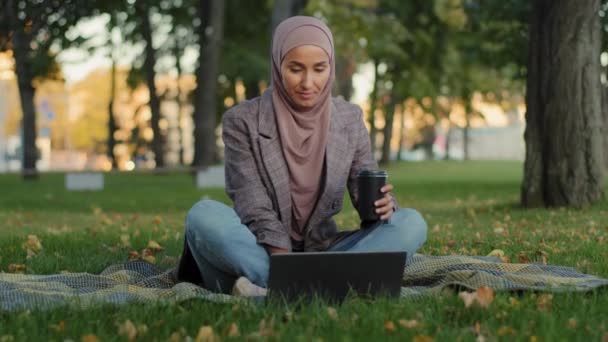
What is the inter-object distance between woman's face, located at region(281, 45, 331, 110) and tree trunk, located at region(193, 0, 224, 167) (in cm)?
1990

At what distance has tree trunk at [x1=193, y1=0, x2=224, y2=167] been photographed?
24797mm

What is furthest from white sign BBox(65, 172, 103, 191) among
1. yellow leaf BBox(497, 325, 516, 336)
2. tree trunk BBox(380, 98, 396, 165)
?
yellow leaf BBox(497, 325, 516, 336)

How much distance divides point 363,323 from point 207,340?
644 mm

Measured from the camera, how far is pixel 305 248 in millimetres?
5293

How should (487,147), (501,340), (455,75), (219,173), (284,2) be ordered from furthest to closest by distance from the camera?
(487,147)
(455,75)
(219,173)
(284,2)
(501,340)

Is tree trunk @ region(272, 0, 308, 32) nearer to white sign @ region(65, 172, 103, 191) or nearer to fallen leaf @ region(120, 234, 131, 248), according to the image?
white sign @ region(65, 172, 103, 191)

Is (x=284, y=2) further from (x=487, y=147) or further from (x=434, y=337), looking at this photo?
(x=487, y=147)

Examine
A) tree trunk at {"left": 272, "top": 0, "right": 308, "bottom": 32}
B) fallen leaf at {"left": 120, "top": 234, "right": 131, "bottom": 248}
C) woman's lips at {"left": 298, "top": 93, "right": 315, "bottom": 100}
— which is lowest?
fallen leaf at {"left": 120, "top": 234, "right": 131, "bottom": 248}

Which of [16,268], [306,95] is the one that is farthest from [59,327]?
[16,268]

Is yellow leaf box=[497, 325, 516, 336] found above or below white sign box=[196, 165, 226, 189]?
above

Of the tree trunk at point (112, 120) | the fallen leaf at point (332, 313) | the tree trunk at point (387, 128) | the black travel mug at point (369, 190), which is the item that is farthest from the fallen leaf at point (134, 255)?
the tree trunk at point (112, 120)

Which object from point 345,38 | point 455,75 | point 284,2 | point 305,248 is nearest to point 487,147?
point 455,75

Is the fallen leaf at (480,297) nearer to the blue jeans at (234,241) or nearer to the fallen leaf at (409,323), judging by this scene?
the fallen leaf at (409,323)

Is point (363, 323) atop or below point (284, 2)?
below
